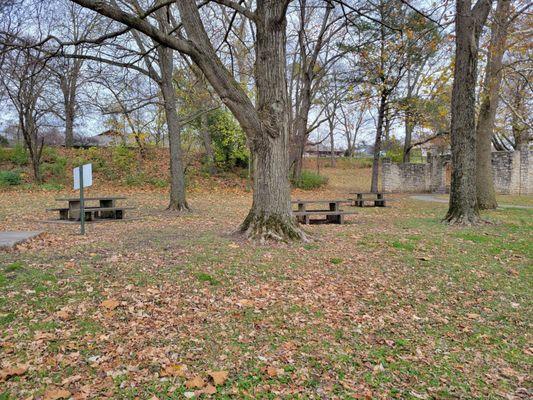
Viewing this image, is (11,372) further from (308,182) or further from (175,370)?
(308,182)

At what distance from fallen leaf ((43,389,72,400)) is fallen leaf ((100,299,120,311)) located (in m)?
1.26

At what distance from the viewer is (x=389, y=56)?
1761 centimetres

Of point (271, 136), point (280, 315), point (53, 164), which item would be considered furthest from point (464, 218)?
point (53, 164)

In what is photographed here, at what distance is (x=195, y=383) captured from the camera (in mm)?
2742

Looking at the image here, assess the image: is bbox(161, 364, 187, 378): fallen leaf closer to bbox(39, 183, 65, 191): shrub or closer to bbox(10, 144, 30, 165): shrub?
bbox(39, 183, 65, 191): shrub

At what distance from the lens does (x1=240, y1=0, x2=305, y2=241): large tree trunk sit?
21.2 ft

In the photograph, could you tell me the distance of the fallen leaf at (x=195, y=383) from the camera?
2.71 meters

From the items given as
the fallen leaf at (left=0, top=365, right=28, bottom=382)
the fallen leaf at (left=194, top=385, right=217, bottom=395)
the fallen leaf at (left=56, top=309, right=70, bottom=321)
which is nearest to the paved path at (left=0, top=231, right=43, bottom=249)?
the fallen leaf at (left=56, top=309, right=70, bottom=321)

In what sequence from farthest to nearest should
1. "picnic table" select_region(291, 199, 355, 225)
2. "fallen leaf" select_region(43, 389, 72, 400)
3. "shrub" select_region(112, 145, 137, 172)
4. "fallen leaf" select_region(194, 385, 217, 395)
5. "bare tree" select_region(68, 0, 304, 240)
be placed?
A: "shrub" select_region(112, 145, 137, 172), "picnic table" select_region(291, 199, 355, 225), "bare tree" select_region(68, 0, 304, 240), "fallen leaf" select_region(194, 385, 217, 395), "fallen leaf" select_region(43, 389, 72, 400)

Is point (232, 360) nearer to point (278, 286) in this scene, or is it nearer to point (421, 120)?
point (278, 286)

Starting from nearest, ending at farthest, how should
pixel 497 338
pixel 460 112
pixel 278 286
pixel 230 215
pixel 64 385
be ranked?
pixel 64 385 < pixel 497 338 < pixel 278 286 < pixel 460 112 < pixel 230 215

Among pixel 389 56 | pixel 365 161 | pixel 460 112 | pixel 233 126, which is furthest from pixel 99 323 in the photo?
pixel 365 161

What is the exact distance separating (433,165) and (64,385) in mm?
24873

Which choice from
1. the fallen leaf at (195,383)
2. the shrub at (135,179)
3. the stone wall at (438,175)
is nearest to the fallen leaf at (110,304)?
the fallen leaf at (195,383)
